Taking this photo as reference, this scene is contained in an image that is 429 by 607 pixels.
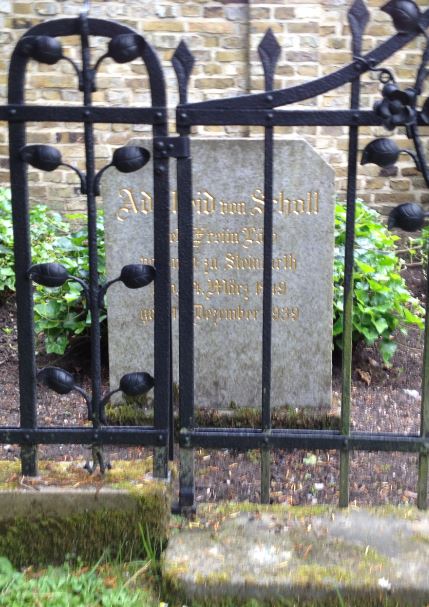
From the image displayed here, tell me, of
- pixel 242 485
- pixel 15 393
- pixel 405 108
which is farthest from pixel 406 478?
pixel 15 393

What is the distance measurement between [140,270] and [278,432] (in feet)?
1.99

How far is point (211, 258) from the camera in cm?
347

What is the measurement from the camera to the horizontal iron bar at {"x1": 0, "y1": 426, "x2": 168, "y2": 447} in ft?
6.66

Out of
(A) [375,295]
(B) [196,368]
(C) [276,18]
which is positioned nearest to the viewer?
(B) [196,368]

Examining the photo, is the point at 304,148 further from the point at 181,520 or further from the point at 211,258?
the point at 181,520

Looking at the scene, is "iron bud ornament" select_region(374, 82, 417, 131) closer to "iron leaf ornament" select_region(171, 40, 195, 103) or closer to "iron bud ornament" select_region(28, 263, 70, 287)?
"iron leaf ornament" select_region(171, 40, 195, 103)

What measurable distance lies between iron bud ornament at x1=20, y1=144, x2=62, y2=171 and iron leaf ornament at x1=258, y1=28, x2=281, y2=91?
23.1 inches

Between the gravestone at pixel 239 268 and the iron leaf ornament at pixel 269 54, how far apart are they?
1.38 m

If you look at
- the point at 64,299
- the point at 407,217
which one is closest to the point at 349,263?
the point at 407,217

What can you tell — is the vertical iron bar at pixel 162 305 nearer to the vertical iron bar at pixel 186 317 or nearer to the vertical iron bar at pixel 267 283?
the vertical iron bar at pixel 186 317

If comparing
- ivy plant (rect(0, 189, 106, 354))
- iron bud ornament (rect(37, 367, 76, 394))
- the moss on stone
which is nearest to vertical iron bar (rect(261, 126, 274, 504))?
iron bud ornament (rect(37, 367, 76, 394))

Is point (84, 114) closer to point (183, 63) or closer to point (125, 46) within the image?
point (125, 46)

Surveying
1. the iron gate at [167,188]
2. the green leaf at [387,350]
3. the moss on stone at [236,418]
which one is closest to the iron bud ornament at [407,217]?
the iron gate at [167,188]

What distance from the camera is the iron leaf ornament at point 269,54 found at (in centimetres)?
192
